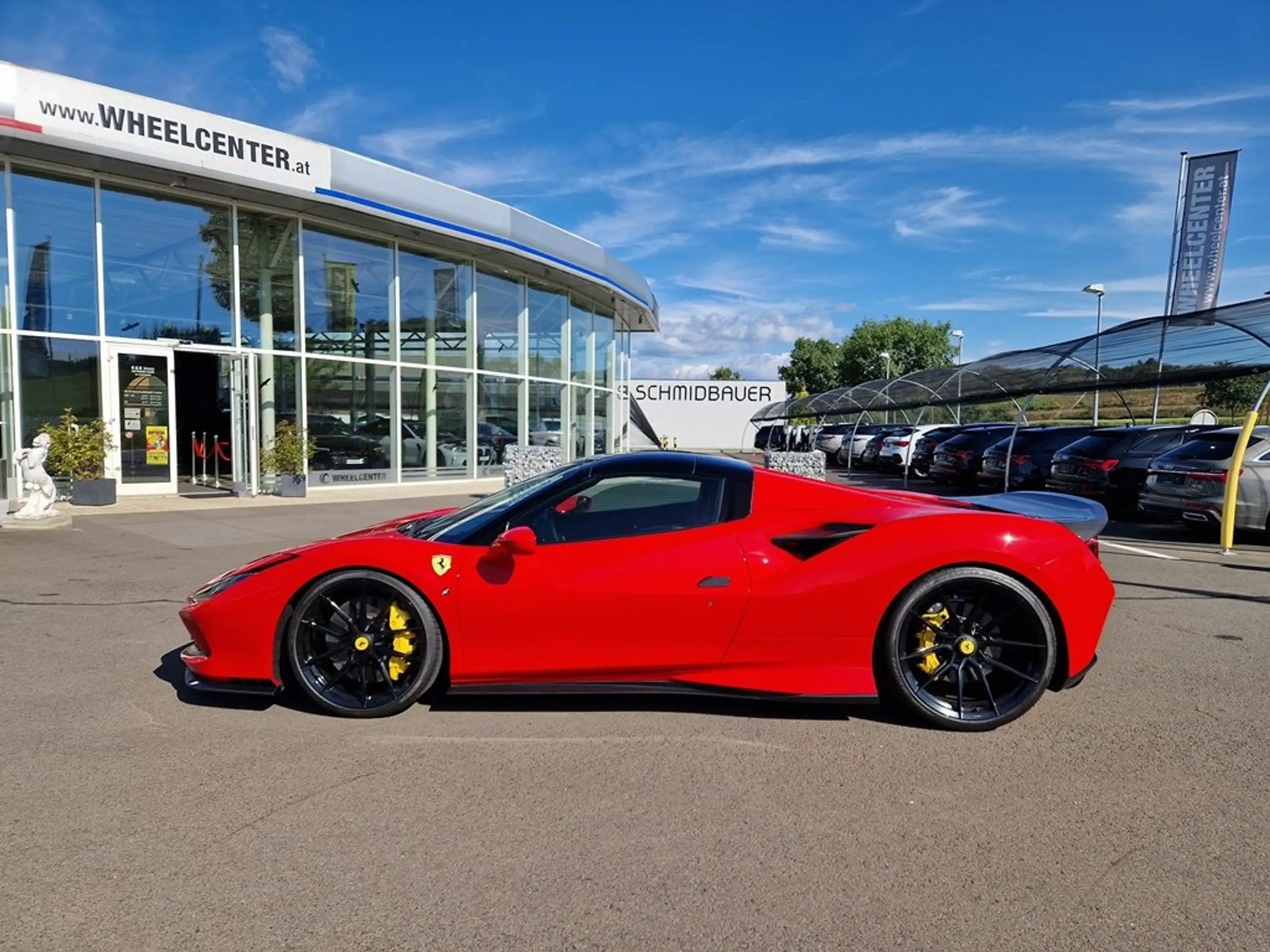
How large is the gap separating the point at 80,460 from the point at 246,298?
4280 millimetres

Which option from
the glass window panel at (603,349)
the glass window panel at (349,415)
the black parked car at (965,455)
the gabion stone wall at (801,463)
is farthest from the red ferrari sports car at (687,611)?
the glass window panel at (603,349)

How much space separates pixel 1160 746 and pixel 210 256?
50.9ft

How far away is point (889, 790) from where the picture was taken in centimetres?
328

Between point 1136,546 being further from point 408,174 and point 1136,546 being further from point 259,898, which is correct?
point 408,174

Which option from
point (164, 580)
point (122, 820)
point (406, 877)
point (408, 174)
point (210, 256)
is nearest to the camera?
point (406, 877)

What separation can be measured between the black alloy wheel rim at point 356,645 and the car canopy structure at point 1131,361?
1393 cm

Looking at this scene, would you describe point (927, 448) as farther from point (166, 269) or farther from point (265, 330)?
point (166, 269)

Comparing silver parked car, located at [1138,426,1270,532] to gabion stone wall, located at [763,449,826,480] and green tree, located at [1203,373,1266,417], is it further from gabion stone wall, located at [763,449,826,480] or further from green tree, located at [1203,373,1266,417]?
green tree, located at [1203,373,1266,417]

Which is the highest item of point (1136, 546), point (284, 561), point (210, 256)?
point (210, 256)

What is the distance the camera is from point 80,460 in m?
12.3

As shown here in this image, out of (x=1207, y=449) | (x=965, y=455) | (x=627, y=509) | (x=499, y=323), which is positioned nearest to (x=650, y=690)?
(x=627, y=509)

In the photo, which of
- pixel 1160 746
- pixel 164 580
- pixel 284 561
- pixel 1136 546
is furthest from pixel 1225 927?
pixel 1136 546

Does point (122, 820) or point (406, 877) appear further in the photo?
point (122, 820)

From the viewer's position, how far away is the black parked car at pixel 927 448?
22.3 metres
